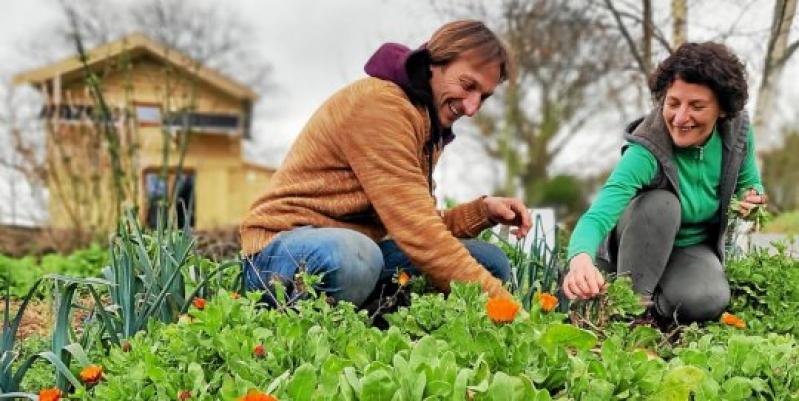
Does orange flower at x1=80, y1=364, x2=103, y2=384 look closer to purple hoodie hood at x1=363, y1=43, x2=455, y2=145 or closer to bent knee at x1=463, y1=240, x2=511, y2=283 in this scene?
purple hoodie hood at x1=363, y1=43, x2=455, y2=145

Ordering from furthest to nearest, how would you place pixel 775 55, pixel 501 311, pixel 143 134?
pixel 143 134 → pixel 775 55 → pixel 501 311

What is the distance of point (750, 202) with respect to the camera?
9.11 feet

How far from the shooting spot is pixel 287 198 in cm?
251

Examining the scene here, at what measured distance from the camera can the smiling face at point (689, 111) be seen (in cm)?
270

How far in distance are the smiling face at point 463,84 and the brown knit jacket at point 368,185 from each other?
0.25 feet

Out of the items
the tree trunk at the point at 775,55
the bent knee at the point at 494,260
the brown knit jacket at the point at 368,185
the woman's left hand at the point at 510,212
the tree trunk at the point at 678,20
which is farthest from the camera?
the tree trunk at the point at 678,20

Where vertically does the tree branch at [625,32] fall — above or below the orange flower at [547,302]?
above

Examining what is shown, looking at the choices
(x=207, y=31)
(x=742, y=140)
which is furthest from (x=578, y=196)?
(x=742, y=140)

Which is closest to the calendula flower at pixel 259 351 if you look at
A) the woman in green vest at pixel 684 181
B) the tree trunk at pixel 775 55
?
the woman in green vest at pixel 684 181

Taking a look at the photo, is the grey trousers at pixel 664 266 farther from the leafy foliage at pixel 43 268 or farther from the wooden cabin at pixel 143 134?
the wooden cabin at pixel 143 134

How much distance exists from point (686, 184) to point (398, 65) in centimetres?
117

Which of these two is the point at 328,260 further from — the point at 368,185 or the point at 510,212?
the point at 510,212

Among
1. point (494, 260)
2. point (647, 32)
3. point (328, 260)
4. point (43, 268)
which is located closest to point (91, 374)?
point (328, 260)

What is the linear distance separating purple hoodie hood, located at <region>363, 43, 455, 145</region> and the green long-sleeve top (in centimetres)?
60
